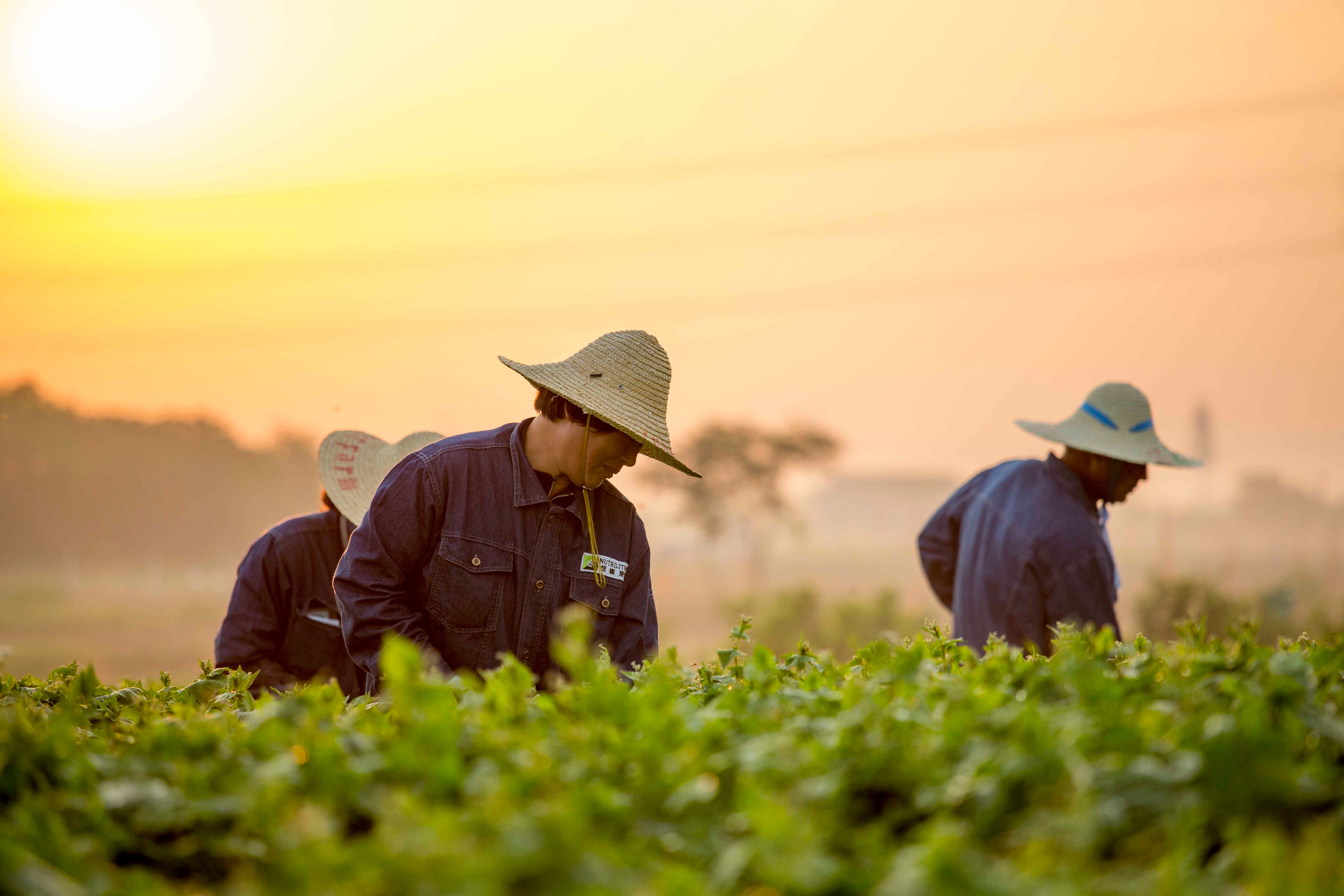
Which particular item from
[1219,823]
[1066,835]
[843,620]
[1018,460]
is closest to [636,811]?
[1066,835]

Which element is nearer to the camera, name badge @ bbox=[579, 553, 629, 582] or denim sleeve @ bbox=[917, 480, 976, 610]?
name badge @ bbox=[579, 553, 629, 582]

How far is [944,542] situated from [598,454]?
118 inches

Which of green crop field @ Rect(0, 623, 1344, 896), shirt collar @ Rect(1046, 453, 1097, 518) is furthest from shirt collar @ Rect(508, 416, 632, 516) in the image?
shirt collar @ Rect(1046, 453, 1097, 518)

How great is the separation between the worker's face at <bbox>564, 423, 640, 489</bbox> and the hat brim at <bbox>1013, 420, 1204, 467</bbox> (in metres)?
2.62

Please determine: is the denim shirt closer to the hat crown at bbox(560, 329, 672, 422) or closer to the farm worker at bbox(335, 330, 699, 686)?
the farm worker at bbox(335, 330, 699, 686)

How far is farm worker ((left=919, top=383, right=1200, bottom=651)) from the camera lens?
486 centimetres

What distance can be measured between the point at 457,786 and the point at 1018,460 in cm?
449

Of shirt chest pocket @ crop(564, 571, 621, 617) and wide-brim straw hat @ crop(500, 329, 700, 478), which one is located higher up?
wide-brim straw hat @ crop(500, 329, 700, 478)

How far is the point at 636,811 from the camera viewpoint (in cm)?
136

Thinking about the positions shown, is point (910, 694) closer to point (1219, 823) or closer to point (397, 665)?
point (1219, 823)

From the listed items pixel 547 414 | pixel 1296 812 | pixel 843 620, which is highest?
pixel 547 414

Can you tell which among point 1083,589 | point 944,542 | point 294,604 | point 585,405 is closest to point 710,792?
point 585,405

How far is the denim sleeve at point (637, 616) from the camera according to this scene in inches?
137

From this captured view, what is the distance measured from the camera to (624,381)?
329 cm
